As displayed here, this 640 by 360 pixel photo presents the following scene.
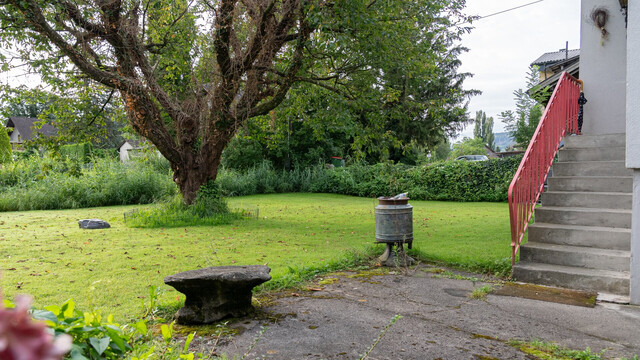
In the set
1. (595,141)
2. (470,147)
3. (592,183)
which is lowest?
(592,183)

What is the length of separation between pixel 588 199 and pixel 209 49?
9.15m

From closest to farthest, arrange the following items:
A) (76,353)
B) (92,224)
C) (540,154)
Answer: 1. (76,353)
2. (540,154)
3. (92,224)

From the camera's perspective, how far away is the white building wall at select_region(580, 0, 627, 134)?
7.79 metres

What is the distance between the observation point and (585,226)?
19.0ft

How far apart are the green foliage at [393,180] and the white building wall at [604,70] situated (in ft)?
23.2

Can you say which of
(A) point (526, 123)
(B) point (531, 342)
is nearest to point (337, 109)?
(B) point (531, 342)

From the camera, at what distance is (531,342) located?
11.7 ft

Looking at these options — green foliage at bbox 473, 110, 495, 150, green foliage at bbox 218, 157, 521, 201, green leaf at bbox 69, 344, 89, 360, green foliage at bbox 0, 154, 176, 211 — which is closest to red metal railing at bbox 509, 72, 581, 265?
green leaf at bbox 69, 344, 89, 360

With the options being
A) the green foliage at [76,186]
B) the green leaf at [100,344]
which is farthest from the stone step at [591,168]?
the green foliage at [76,186]

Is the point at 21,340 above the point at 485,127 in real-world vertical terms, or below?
below

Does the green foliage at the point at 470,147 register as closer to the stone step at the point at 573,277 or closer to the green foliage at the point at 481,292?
the stone step at the point at 573,277

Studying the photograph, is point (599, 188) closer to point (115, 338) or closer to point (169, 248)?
point (115, 338)

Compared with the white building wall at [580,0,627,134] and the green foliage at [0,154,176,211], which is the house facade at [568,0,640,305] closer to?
the white building wall at [580,0,627,134]

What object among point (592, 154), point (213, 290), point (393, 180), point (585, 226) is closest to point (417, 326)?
point (213, 290)
